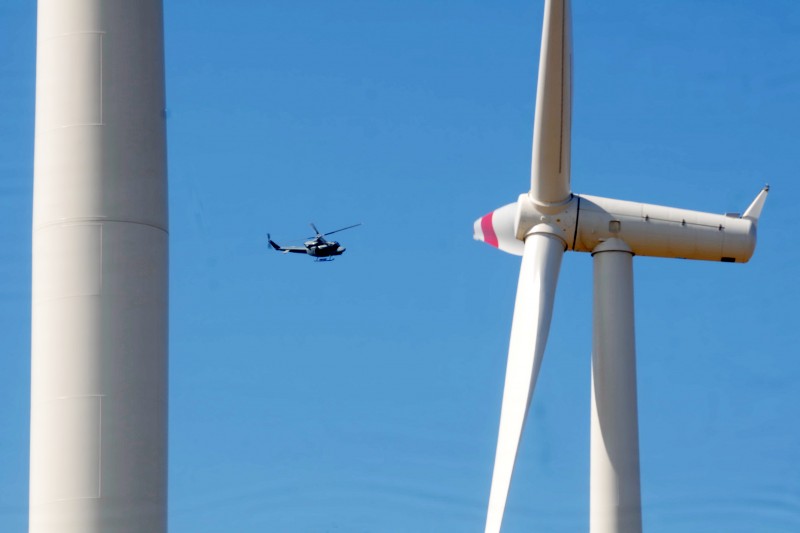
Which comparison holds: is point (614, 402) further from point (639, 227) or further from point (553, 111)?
point (553, 111)

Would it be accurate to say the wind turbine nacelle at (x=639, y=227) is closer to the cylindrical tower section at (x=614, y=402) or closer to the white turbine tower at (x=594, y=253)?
the white turbine tower at (x=594, y=253)

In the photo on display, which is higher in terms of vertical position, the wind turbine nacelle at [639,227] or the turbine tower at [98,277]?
the wind turbine nacelle at [639,227]

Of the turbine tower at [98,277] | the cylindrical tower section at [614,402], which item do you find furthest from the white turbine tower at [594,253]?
the turbine tower at [98,277]

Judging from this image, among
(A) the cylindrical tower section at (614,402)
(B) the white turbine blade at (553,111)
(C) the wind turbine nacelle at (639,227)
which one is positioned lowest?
(A) the cylindrical tower section at (614,402)

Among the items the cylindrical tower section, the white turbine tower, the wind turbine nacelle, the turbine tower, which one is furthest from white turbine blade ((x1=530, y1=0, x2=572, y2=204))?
the turbine tower

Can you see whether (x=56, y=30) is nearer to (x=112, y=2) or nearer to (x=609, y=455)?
(x=112, y=2)

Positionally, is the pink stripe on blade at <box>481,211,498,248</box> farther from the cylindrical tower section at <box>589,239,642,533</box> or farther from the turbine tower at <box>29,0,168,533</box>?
the turbine tower at <box>29,0,168,533</box>
